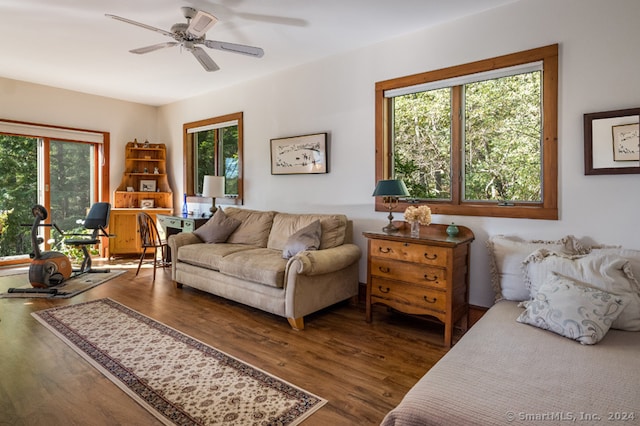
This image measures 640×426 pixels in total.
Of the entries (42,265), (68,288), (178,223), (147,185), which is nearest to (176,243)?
(178,223)

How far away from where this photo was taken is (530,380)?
4.68ft

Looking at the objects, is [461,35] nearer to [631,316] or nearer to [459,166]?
[459,166]

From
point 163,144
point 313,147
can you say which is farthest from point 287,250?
point 163,144

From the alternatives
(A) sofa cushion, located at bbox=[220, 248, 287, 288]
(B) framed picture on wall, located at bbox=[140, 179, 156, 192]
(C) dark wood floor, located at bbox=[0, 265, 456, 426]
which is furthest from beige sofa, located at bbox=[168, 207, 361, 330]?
(B) framed picture on wall, located at bbox=[140, 179, 156, 192]

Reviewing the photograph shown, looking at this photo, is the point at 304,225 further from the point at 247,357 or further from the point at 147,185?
the point at 147,185

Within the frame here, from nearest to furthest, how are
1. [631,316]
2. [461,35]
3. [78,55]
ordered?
[631,316] < [461,35] < [78,55]

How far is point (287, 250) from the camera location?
3441mm

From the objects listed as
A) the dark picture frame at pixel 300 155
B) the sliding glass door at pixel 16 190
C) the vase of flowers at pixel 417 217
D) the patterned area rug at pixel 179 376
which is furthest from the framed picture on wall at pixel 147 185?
the vase of flowers at pixel 417 217

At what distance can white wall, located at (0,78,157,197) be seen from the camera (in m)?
5.25

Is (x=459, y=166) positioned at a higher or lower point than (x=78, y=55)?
lower

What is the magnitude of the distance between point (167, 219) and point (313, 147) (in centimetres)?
273

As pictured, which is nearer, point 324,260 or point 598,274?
point 598,274

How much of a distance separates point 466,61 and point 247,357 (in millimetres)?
3012

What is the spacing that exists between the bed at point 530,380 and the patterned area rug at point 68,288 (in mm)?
4039
